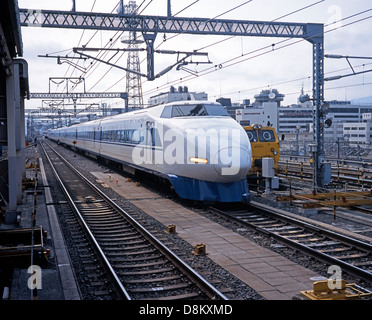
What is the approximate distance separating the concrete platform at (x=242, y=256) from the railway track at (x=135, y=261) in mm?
822

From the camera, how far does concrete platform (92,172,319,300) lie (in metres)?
6.94

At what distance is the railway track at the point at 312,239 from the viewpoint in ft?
26.0

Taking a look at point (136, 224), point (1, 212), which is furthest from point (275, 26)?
point (1, 212)

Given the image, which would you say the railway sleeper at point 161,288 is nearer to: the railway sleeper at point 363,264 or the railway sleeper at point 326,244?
the railway sleeper at point 363,264

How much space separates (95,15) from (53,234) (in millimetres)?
10770

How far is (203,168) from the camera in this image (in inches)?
484

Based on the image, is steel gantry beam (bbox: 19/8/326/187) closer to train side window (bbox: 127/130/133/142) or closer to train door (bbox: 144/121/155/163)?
train side window (bbox: 127/130/133/142)

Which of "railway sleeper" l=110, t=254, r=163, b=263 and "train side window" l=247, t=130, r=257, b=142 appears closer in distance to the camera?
"railway sleeper" l=110, t=254, r=163, b=263

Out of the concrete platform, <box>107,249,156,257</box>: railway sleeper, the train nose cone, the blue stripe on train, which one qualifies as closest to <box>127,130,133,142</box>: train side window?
the concrete platform

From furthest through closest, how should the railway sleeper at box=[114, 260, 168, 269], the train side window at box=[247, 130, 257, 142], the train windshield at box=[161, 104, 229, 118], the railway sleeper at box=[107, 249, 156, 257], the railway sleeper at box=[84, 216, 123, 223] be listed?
the train side window at box=[247, 130, 257, 142] < the train windshield at box=[161, 104, 229, 118] < the railway sleeper at box=[84, 216, 123, 223] < the railway sleeper at box=[107, 249, 156, 257] < the railway sleeper at box=[114, 260, 168, 269]

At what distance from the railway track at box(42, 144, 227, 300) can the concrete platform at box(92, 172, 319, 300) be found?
2.70 ft

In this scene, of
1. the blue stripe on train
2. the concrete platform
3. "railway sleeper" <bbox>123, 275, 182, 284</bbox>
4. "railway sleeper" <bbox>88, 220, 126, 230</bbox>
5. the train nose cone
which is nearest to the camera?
the concrete platform
